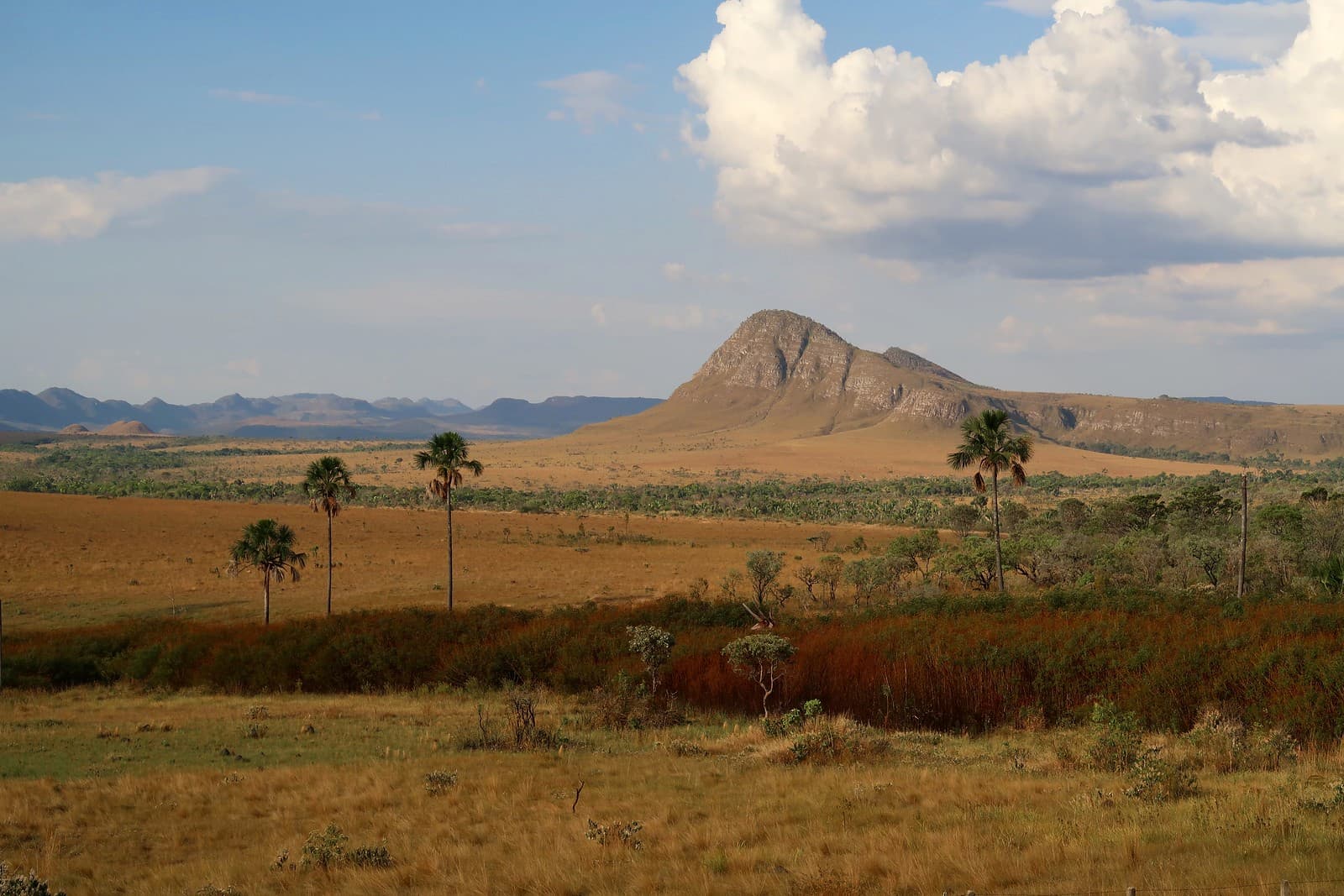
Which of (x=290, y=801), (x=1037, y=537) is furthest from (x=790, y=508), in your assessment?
(x=290, y=801)

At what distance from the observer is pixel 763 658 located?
2178 centimetres

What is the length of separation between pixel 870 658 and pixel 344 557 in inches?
2062

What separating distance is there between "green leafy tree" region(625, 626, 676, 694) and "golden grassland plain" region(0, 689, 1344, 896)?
301cm

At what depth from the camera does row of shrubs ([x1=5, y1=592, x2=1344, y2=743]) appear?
1959 centimetres

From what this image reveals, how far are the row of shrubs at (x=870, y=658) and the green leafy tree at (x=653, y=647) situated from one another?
1148mm

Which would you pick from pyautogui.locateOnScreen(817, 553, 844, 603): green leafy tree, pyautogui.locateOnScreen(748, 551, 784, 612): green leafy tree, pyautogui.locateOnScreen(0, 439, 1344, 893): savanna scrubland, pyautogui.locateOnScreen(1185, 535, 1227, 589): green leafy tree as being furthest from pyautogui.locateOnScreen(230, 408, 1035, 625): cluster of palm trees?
pyautogui.locateOnScreen(1185, 535, 1227, 589): green leafy tree

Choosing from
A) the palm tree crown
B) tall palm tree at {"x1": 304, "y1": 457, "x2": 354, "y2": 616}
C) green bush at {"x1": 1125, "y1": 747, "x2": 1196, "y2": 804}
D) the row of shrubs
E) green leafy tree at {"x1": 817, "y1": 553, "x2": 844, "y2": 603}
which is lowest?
green leafy tree at {"x1": 817, "y1": 553, "x2": 844, "y2": 603}

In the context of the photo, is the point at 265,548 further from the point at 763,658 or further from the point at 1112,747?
the point at 1112,747

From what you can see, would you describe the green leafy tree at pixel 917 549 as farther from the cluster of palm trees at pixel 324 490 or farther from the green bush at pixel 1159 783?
the green bush at pixel 1159 783

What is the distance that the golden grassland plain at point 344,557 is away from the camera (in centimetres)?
5059

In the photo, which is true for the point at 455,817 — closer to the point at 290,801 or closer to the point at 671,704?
the point at 290,801

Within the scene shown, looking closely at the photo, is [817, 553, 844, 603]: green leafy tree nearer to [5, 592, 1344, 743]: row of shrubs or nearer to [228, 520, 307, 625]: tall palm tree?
[5, 592, 1344, 743]: row of shrubs

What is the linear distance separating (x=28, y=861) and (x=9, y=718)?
13.7 metres

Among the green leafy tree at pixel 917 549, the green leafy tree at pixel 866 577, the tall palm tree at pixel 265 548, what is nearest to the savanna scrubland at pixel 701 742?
the green leafy tree at pixel 866 577
